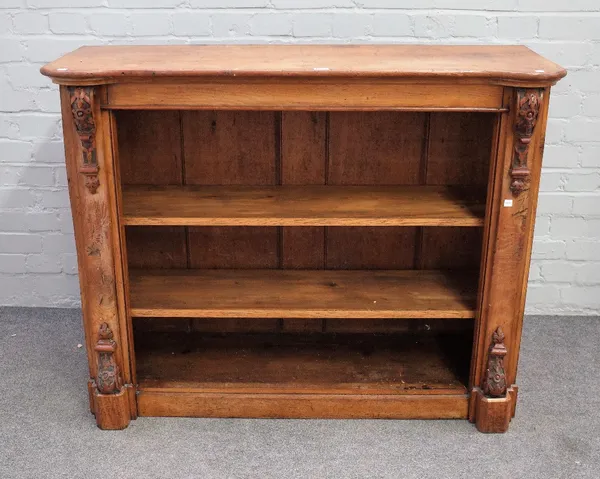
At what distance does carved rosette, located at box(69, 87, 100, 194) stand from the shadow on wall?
82 cm

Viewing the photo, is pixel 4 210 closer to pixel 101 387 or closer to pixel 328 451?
pixel 101 387

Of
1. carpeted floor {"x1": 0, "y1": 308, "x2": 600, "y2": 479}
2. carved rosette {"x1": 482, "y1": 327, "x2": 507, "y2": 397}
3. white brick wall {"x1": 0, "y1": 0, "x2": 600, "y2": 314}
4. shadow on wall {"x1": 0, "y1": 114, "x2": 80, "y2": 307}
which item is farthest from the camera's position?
shadow on wall {"x1": 0, "y1": 114, "x2": 80, "y2": 307}

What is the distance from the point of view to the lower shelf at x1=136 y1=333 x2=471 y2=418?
7.72 ft

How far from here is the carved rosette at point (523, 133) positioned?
196 centimetres

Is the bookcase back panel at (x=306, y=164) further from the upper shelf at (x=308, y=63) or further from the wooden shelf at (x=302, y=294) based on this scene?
the upper shelf at (x=308, y=63)

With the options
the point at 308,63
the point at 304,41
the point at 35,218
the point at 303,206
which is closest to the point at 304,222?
the point at 303,206

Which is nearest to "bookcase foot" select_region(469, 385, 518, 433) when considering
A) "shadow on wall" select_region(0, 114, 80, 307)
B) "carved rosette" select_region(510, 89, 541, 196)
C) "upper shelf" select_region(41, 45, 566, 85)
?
"carved rosette" select_region(510, 89, 541, 196)

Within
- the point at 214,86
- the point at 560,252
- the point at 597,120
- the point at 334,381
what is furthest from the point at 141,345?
the point at 597,120

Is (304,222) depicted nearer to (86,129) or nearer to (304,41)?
(86,129)

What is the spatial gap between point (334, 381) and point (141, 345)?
721 mm

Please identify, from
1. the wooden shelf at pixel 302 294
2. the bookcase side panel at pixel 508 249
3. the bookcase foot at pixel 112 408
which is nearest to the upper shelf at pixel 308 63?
the bookcase side panel at pixel 508 249

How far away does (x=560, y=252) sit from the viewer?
2.92 metres

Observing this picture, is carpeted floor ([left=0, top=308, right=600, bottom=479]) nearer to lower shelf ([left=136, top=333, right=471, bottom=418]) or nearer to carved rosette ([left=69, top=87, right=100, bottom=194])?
lower shelf ([left=136, top=333, right=471, bottom=418])

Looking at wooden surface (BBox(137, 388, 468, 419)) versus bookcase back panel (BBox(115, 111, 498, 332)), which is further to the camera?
bookcase back panel (BBox(115, 111, 498, 332))
